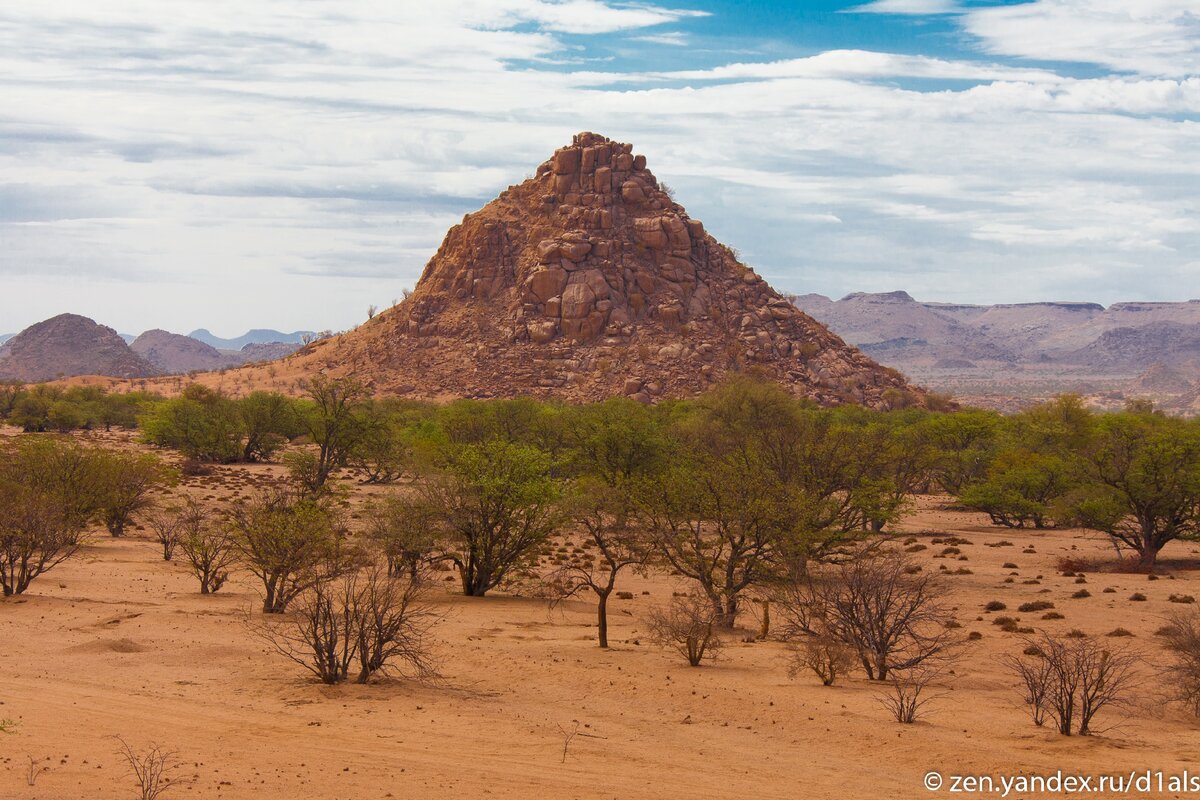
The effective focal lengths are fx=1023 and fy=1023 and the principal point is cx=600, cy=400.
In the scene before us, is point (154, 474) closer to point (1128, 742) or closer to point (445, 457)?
point (445, 457)

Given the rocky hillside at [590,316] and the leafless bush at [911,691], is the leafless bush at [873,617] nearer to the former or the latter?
the leafless bush at [911,691]

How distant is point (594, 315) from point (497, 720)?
81.0m

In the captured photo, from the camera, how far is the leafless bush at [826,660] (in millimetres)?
17875

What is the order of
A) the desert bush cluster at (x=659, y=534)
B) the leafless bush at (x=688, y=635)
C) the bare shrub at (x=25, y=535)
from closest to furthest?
the desert bush cluster at (x=659, y=534), the leafless bush at (x=688, y=635), the bare shrub at (x=25, y=535)

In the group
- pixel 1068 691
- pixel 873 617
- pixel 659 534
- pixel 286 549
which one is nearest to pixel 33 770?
pixel 286 549

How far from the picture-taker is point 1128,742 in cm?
1429

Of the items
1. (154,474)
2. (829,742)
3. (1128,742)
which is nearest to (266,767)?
(829,742)

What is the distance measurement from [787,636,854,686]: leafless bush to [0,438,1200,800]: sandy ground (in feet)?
1.14

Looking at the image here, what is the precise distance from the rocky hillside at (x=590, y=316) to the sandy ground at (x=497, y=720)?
65044 mm

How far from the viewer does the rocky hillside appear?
Answer: 298 feet

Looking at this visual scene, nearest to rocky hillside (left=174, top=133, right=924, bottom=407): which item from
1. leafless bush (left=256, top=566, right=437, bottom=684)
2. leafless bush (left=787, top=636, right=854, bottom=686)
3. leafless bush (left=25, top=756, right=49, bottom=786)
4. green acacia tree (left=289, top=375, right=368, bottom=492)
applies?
green acacia tree (left=289, top=375, right=368, bottom=492)

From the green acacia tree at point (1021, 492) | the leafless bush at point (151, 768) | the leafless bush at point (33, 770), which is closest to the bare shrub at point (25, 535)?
the leafless bush at point (151, 768)

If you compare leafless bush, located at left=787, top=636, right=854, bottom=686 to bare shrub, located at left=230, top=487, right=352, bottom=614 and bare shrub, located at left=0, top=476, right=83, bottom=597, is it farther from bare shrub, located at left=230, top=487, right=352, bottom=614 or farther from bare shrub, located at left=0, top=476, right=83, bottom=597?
bare shrub, located at left=0, top=476, right=83, bottom=597

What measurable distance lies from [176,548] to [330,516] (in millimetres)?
10298
